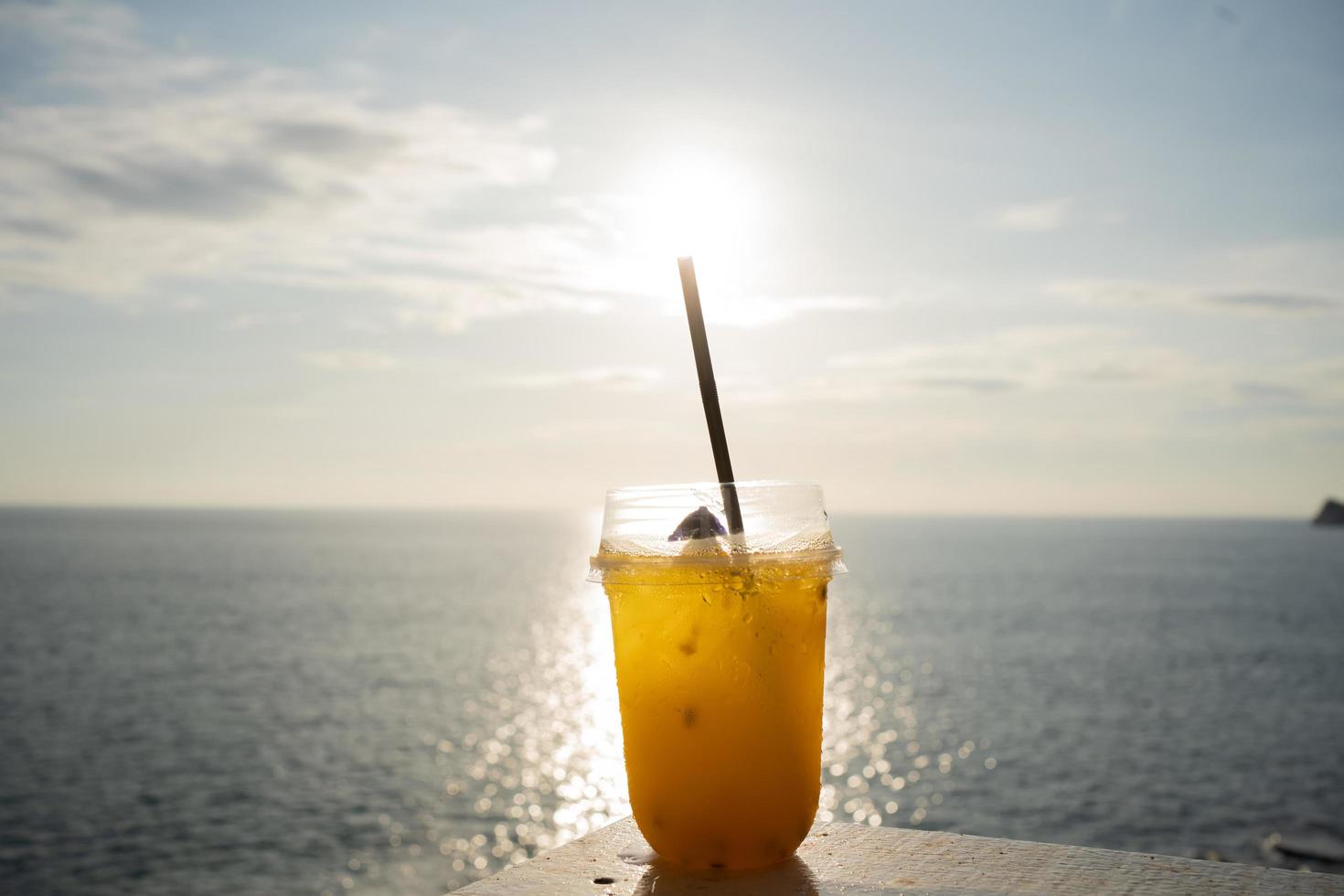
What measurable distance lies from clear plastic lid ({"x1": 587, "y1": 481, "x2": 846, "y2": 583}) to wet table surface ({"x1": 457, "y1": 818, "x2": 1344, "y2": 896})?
672 mm

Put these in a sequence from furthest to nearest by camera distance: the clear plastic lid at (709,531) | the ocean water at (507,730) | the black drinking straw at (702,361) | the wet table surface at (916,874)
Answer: the ocean water at (507,730) < the black drinking straw at (702,361) < the clear plastic lid at (709,531) < the wet table surface at (916,874)

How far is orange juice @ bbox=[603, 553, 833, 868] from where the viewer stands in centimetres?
254

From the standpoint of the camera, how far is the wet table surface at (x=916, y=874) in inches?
91.5

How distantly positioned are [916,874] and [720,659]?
0.63 m

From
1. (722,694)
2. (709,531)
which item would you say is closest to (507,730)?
(722,694)

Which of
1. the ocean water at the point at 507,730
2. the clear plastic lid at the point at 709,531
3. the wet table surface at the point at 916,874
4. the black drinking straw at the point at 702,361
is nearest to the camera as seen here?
the wet table surface at the point at 916,874

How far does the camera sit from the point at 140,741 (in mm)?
58781

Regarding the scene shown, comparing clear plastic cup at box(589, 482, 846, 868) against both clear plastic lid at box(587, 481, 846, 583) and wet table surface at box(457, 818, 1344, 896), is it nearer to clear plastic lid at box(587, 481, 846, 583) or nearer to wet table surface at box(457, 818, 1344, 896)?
clear plastic lid at box(587, 481, 846, 583)

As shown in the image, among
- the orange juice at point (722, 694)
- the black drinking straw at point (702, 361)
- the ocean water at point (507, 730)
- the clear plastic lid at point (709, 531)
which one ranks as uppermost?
the black drinking straw at point (702, 361)

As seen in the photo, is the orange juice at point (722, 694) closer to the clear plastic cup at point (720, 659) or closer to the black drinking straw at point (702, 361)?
the clear plastic cup at point (720, 659)

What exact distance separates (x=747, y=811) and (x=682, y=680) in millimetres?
337

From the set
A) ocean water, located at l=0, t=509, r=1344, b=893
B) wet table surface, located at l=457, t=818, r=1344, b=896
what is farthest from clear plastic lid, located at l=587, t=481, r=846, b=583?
ocean water, located at l=0, t=509, r=1344, b=893

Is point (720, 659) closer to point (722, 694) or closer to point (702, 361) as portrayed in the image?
point (722, 694)

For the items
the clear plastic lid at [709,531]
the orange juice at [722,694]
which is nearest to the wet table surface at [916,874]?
the orange juice at [722,694]
